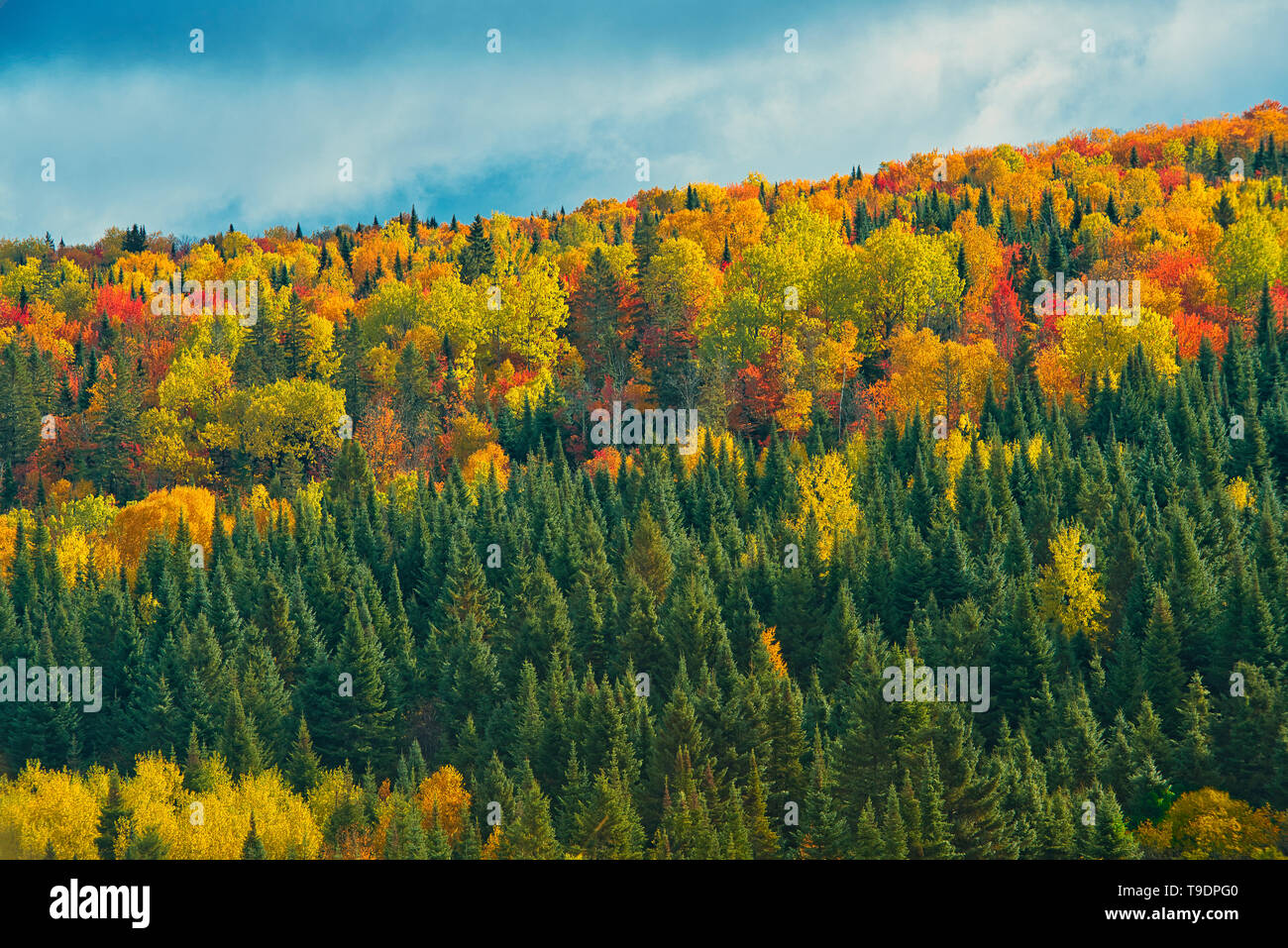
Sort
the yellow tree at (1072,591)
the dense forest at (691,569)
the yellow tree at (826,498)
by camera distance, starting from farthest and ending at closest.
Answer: the yellow tree at (826,498)
the yellow tree at (1072,591)
the dense forest at (691,569)

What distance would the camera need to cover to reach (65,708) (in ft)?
336

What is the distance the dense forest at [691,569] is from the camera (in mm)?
74062

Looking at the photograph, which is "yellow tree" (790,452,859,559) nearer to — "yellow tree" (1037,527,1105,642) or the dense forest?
the dense forest

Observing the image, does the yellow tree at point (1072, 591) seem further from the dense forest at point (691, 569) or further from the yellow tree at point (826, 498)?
the yellow tree at point (826, 498)

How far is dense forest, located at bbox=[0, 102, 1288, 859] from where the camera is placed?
74.1 m

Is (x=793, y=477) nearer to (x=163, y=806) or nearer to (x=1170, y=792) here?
(x=1170, y=792)

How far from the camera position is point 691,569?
315 feet

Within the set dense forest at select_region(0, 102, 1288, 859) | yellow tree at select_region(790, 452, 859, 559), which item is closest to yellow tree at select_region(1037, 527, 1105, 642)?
dense forest at select_region(0, 102, 1288, 859)

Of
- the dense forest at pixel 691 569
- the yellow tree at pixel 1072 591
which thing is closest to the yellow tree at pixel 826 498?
the dense forest at pixel 691 569

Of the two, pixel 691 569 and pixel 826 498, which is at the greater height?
pixel 826 498

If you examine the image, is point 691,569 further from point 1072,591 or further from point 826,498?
point 1072,591

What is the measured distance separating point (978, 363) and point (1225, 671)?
59828mm

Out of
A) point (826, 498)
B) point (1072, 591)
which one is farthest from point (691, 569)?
point (1072, 591)

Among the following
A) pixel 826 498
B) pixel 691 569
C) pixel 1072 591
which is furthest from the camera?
pixel 826 498
